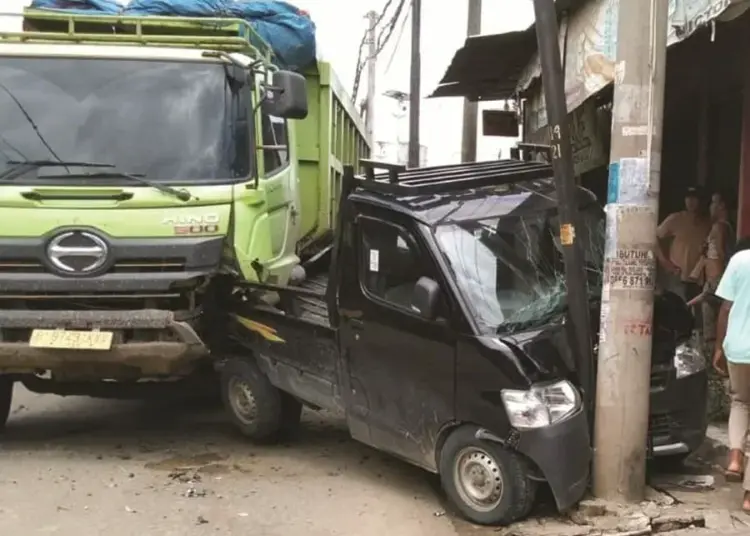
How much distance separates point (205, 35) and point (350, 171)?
6.68ft

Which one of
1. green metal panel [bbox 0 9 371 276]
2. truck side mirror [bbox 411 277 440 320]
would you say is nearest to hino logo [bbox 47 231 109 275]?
green metal panel [bbox 0 9 371 276]

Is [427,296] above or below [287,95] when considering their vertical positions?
below

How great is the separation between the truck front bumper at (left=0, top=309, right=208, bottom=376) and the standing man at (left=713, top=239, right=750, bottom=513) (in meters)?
3.39

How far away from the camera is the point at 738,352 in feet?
17.1

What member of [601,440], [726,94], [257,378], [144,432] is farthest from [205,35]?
[726,94]

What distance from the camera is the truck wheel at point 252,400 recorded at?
673cm

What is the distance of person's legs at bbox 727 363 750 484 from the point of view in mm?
5312

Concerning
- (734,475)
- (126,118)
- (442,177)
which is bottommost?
(734,475)

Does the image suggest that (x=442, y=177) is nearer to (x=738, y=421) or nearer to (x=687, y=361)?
(x=687, y=361)

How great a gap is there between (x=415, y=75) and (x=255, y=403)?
508 inches

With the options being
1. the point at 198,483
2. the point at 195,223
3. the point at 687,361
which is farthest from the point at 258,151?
the point at 687,361

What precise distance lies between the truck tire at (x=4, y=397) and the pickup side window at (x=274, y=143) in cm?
263

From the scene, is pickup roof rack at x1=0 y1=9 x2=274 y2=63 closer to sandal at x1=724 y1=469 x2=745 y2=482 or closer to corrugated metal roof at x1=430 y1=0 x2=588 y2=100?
corrugated metal roof at x1=430 y1=0 x2=588 y2=100

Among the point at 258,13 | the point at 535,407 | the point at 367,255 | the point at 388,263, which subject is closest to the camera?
the point at 535,407
